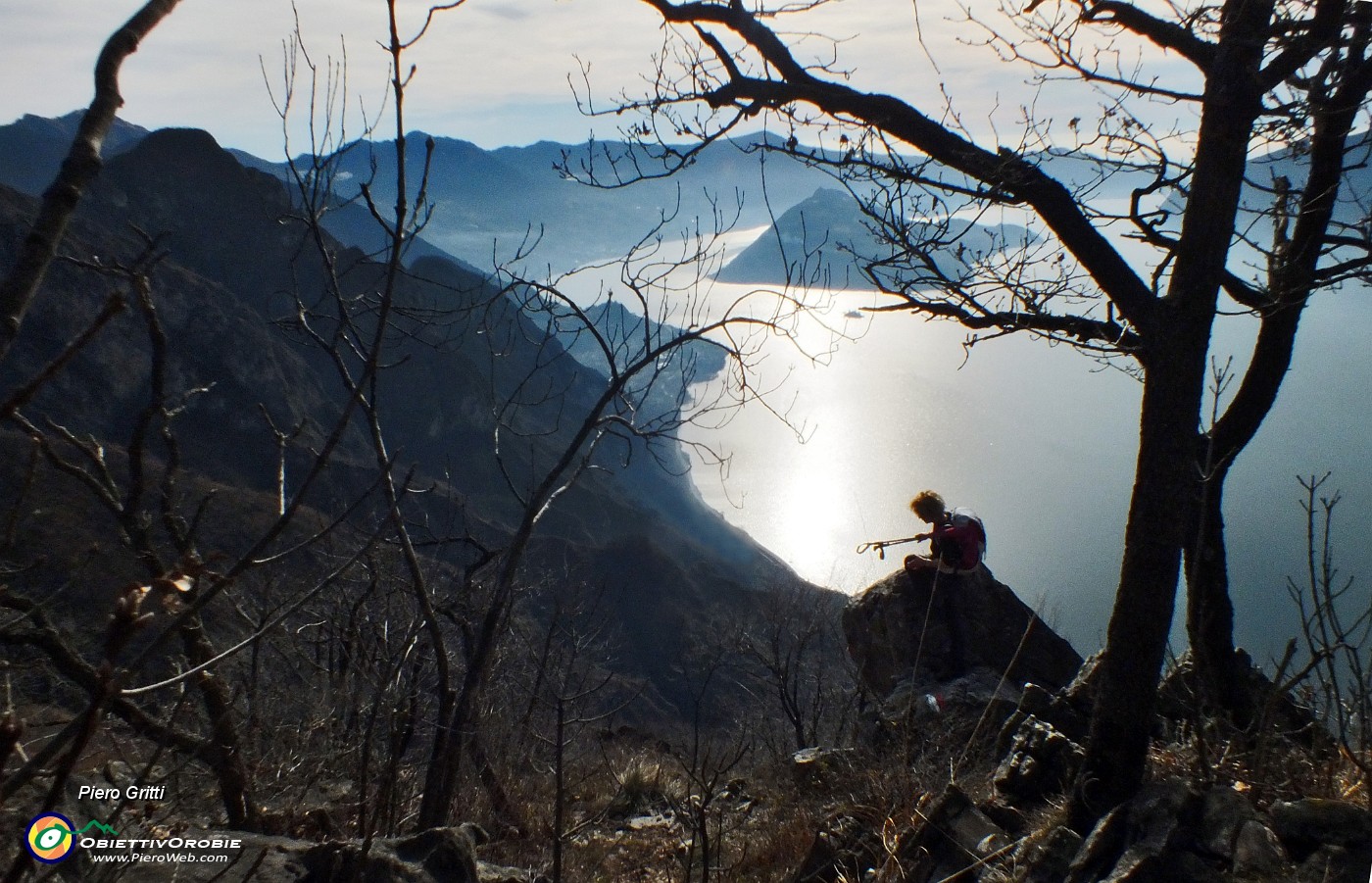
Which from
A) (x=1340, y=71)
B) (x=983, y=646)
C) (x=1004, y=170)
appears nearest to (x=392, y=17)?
(x=1004, y=170)

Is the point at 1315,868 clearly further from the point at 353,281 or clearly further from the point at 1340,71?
the point at 353,281

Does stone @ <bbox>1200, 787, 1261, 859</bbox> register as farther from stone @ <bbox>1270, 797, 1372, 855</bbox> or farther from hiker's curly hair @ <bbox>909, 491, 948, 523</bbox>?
hiker's curly hair @ <bbox>909, 491, 948, 523</bbox>

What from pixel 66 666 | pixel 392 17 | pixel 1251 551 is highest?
pixel 1251 551

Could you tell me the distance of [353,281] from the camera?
4894 cm

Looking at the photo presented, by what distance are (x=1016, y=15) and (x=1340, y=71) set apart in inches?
57.2

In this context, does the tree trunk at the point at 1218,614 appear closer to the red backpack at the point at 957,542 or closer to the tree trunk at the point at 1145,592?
the tree trunk at the point at 1145,592

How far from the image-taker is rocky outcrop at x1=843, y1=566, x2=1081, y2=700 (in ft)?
25.0

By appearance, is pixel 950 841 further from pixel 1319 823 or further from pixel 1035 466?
pixel 1035 466

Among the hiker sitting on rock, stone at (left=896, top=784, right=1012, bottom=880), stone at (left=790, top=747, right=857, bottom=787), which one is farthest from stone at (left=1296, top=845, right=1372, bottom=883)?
the hiker sitting on rock

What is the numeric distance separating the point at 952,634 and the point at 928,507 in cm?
120

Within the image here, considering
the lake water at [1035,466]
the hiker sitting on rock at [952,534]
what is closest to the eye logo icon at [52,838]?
the hiker sitting on rock at [952,534]

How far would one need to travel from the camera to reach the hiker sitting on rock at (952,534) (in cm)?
707

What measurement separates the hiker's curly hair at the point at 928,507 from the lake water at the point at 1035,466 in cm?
1118

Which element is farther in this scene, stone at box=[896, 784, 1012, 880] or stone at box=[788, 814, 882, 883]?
stone at box=[788, 814, 882, 883]
